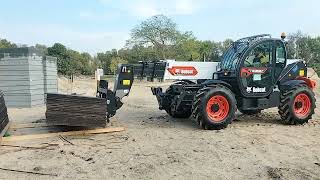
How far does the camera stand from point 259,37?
11.3 metres

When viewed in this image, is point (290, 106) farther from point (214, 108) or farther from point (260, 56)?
point (214, 108)

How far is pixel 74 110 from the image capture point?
30.1 ft

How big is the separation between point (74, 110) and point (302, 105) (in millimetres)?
5966

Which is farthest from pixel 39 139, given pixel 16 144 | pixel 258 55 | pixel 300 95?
pixel 300 95

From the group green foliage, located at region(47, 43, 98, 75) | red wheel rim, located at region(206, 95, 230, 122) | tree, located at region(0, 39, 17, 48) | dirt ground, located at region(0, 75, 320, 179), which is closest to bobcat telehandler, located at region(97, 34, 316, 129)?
red wheel rim, located at region(206, 95, 230, 122)

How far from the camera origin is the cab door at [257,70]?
10.8m

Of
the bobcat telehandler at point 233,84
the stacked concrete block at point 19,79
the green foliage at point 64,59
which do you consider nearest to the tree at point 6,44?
the green foliage at point 64,59

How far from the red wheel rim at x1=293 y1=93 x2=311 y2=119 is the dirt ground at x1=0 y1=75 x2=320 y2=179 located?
593mm

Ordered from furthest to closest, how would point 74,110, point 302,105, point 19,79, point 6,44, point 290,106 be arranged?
point 6,44, point 19,79, point 302,105, point 290,106, point 74,110

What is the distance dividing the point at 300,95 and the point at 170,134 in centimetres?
388

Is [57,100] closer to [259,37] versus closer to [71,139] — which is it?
[71,139]

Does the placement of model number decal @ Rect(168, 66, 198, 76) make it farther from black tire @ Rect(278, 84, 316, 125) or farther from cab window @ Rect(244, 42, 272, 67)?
black tire @ Rect(278, 84, 316, 125)

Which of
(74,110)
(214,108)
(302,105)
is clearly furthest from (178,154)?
(302,105)

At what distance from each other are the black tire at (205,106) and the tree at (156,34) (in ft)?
107
